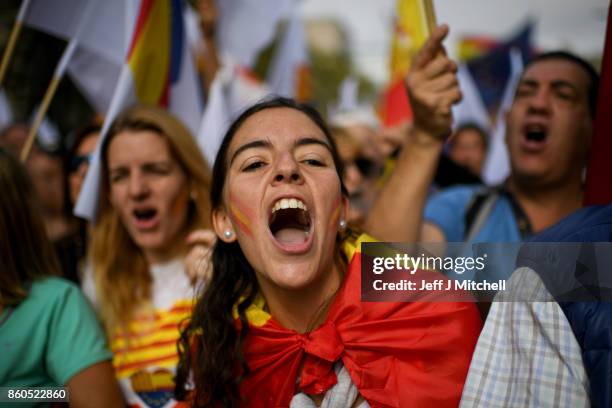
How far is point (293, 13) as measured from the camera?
5621 millimetres

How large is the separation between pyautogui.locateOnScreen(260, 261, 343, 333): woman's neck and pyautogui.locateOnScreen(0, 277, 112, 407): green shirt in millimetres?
664

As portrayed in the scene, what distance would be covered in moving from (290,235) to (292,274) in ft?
0.94

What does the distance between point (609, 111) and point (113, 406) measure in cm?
195

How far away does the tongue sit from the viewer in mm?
2039

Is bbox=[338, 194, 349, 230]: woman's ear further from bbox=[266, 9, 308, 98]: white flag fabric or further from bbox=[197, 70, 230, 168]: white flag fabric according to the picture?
bbox=[266, 9, 308, 98]: white flag fabric

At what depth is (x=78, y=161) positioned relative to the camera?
3184 millimetres

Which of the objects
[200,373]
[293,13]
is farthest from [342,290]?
[293,13]

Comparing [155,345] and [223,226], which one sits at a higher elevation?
[223,226]

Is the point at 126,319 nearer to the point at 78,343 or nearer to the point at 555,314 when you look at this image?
the point at 78,343

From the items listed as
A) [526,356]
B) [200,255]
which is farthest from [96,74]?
[526,356]

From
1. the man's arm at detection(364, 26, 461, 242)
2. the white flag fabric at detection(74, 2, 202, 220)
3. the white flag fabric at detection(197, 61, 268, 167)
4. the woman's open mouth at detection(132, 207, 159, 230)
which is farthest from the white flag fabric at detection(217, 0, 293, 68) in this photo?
the man's arm at detection(364, 26, 461, 242)

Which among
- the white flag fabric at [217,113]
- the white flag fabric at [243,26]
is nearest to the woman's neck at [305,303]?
the white flag fabric at [217,113]

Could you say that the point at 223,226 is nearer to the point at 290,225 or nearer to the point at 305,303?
the point at 290,225

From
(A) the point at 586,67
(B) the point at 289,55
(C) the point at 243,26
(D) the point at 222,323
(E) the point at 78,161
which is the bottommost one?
(D) the point at 222,323
